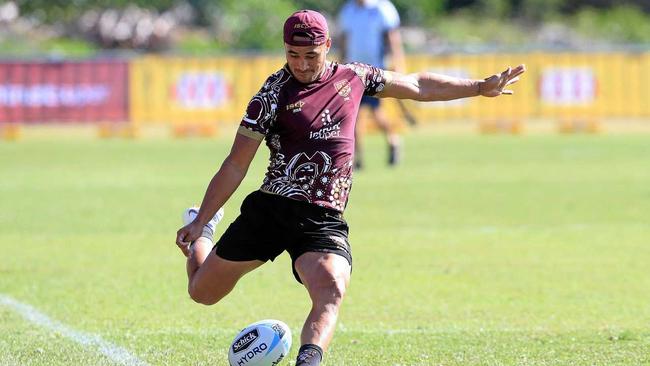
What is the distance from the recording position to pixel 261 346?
644cm

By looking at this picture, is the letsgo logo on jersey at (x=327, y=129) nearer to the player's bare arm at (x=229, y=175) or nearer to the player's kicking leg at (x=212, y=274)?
the player's bare arm at (x=229, y=175)

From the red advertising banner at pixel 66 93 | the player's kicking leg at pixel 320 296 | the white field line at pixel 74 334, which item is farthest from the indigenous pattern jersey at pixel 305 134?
the red advertising banner at pixel 66 93

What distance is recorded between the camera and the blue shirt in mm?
18281

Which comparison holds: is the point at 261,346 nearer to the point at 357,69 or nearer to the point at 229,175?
the point at 229,175

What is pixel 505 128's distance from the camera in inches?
1119

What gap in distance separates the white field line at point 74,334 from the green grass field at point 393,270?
5 cm

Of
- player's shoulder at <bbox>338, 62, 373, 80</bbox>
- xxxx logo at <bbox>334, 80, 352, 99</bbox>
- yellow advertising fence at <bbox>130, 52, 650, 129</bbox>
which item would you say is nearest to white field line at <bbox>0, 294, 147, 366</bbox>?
xxxx logo at <bbox>334, 80, 352, 99</bbox>

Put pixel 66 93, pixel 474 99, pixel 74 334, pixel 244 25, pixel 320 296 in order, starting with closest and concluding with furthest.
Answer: pixel 320 296 → pixel 74 334 → pixel 66 93 → pixel 474 99 → pixel 244 25

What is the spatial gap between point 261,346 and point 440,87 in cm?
182

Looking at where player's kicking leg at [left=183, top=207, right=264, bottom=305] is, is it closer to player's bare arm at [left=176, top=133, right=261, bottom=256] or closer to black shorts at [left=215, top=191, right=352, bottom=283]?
black shorts at [left=215, top=191, right=352, bottom=283]

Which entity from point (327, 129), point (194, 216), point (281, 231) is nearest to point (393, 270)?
point (194, 216)

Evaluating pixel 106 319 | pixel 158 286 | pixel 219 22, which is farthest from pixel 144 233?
pixel 219 22

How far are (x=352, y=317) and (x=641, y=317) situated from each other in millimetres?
1891

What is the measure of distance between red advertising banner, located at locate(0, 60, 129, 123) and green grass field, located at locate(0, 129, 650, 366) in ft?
29.9
